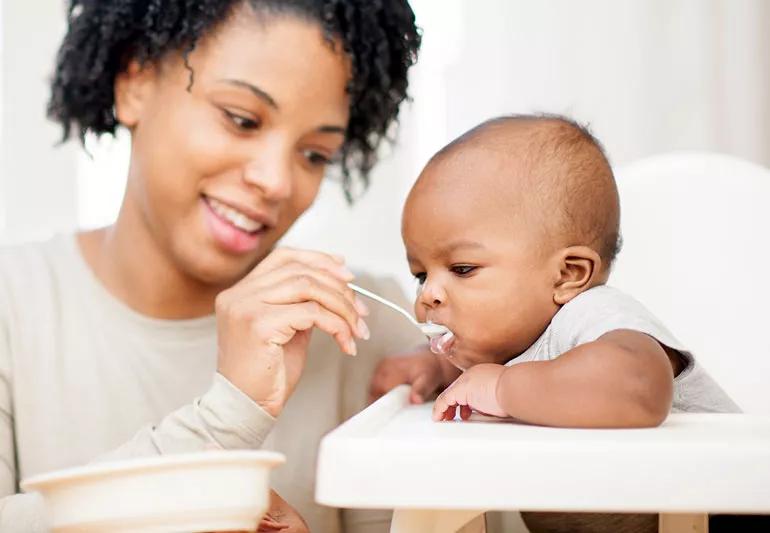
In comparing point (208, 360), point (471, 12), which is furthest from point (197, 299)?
point (471, 12)

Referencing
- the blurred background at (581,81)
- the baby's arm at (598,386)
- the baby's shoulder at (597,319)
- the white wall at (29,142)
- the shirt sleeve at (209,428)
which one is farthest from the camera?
the white wall at (29,142)

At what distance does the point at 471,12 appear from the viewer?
2.11 metres

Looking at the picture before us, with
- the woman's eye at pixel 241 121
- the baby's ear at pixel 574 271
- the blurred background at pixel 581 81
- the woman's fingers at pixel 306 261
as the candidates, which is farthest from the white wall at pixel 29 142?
the baby's ear at pixel 574 271

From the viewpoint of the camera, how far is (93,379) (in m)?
1.25

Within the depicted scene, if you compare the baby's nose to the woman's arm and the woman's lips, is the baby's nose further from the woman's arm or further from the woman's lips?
the woman's arm

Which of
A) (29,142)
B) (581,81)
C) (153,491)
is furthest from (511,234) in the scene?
(29,142)

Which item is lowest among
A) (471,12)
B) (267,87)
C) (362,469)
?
(362,469)

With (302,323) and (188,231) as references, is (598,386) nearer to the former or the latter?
(302,323)

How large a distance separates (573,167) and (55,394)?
711 millimetres

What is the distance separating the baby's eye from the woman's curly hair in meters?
0.37

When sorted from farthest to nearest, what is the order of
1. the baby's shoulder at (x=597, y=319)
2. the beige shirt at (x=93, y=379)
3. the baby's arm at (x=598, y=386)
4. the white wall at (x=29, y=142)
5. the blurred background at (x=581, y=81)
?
the white wall at (x=29, y=142) < the blurred background at (x=581, y=81) < the beige shirt at (x=93, y=379) < the baby's shoulder at (x=597, y=319) < the baby's arm at (x=598, y=386)

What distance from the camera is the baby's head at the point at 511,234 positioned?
0.94 meters

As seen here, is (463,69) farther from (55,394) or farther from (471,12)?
(55,394)

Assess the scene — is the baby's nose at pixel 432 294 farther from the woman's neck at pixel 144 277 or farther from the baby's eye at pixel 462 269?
the woman's neck at pixel 144 277
